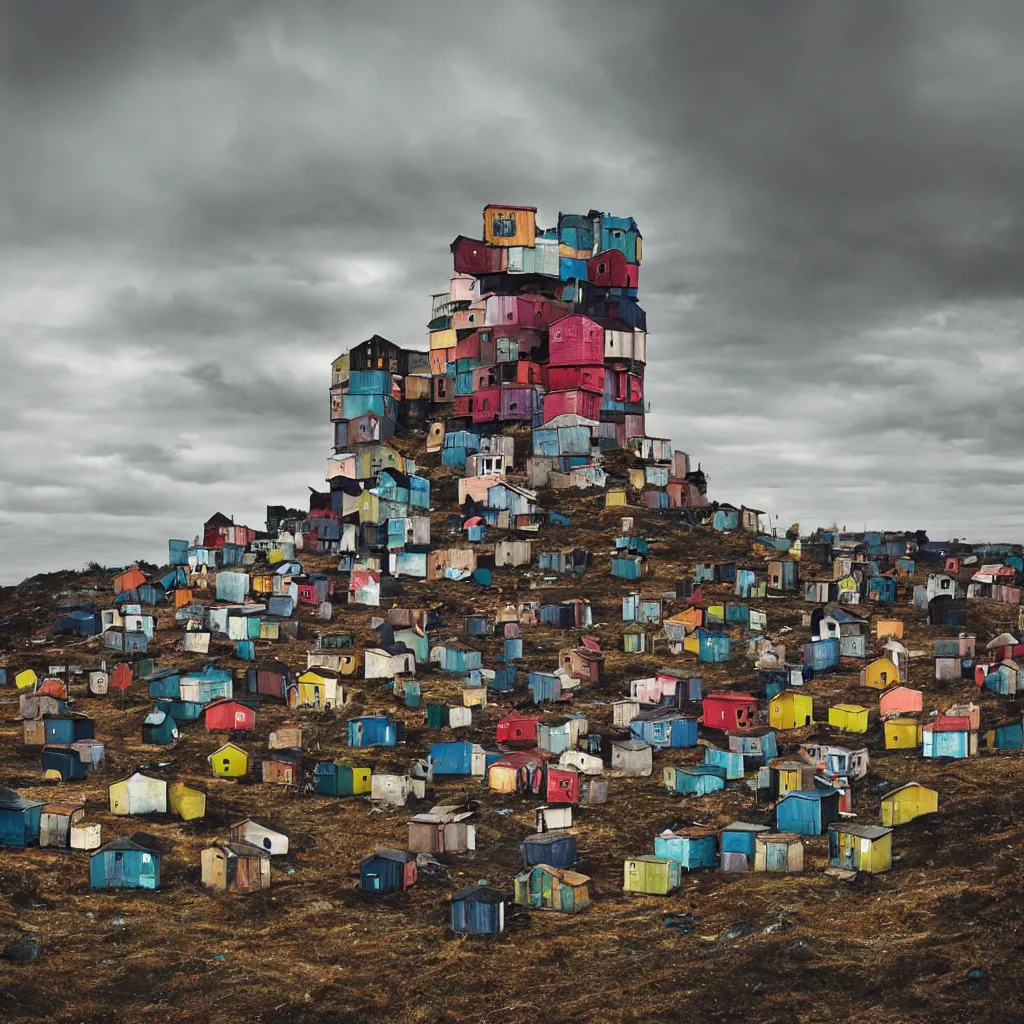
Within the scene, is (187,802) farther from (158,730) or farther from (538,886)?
(538,886)

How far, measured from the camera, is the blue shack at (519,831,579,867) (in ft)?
125

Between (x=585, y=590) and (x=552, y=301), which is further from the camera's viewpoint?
(x=552, y=301)

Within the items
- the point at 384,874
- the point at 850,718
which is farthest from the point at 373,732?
the point at 850,718

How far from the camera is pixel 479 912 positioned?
33.7 m

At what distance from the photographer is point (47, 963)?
31078 mm

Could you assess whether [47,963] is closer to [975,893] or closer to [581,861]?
[581,861]

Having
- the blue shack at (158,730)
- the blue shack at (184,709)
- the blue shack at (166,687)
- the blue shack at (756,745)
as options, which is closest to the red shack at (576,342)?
the blue shack at (166,687)

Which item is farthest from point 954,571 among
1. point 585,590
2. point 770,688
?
point 770,688

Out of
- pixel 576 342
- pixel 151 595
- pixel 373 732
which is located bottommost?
pixel 373 732

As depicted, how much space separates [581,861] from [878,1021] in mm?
13350

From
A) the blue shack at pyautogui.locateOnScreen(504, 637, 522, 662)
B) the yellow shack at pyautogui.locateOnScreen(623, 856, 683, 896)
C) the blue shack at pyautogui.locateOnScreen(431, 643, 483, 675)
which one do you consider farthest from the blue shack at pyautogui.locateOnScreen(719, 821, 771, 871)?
the blue shack at pyautogui.locateOnScreen(504, 637, 522, 662)

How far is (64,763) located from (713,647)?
31.4 meters

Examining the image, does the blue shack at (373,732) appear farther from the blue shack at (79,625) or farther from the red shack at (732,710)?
the blue shack at (79,625)

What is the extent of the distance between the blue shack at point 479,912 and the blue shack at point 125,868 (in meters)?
9.60
